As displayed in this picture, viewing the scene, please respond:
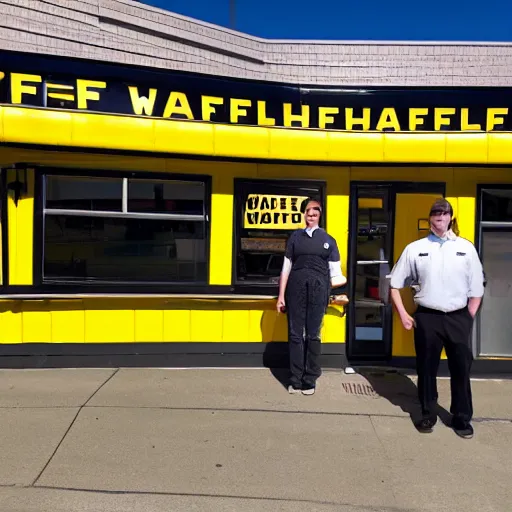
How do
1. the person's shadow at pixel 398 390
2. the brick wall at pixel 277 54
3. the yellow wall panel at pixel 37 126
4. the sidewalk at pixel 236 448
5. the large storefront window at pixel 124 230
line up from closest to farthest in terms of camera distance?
the sidewalk at pixel 236 448
the person's shadow at pixel 398 390
the yellow wall panel at pixel 37 126
the large storefront window at pixel 124 230
the brick wall at pixel 277 54

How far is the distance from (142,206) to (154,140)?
2.20 ft

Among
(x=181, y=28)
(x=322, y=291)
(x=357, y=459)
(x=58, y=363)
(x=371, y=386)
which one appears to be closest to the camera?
(x=357, y=459)

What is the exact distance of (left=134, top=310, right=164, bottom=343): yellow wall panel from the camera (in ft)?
15.9

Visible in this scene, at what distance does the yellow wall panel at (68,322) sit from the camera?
15.6 ft

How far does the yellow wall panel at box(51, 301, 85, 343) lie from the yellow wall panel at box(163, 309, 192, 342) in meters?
0.81

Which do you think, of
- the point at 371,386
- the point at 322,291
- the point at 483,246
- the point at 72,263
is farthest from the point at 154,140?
the point at 483,246

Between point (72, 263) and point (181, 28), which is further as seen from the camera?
point (181, 28)

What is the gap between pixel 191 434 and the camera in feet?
11.4

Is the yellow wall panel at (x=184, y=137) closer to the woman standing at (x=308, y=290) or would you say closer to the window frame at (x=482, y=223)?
the woman standing at (x=308, y=290)

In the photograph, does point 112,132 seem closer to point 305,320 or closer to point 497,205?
point 305,320

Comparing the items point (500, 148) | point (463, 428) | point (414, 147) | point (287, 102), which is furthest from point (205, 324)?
point (500, 148)

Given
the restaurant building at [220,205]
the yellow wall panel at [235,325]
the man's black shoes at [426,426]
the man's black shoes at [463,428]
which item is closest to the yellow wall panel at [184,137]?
the restaurant building at [220,205]

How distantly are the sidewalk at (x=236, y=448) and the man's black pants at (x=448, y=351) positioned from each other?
22cm

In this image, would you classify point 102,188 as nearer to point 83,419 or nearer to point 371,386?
point 83,419
